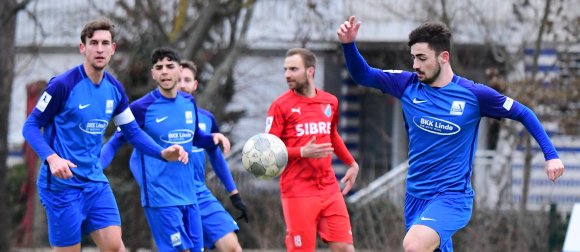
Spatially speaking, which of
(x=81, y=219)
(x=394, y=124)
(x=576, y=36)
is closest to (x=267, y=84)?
(x=394, y=124)

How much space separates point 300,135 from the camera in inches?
414

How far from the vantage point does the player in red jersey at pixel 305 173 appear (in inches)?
414

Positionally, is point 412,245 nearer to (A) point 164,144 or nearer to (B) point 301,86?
(B) point 301,86

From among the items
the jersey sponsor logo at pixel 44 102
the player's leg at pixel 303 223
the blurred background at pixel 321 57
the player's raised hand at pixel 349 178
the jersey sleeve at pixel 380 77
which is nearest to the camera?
the jersey sleeve at pixel 380 77

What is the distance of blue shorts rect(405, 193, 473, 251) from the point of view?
27.9 ft

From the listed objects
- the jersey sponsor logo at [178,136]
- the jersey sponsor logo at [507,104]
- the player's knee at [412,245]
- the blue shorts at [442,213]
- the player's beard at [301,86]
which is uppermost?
the player's beard at [301,86]

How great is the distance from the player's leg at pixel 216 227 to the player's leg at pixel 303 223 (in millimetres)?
1008

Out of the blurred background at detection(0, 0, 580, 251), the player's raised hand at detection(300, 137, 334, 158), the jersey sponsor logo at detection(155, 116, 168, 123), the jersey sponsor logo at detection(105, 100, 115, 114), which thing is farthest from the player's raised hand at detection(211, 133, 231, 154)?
the blurred background at detection(0, 0, 580, 251)

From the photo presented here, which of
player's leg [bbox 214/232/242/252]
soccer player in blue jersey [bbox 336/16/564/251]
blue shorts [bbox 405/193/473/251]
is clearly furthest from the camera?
player's leg [bbox 214/232/242/252]

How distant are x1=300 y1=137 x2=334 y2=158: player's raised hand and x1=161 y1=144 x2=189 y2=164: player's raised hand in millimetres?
1137

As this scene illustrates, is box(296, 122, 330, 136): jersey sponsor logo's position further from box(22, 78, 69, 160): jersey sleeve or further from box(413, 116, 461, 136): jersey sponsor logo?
box(22, 78, 69, 160): jersey sleeve

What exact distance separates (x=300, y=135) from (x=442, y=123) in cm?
212

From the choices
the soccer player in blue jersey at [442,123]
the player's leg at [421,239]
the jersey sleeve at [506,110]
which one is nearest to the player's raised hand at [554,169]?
the soccer player in blue jersey at [442,123]

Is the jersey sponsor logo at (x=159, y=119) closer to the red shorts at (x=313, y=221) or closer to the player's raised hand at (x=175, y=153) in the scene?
the player's raised hand at (x=175, y=153)
